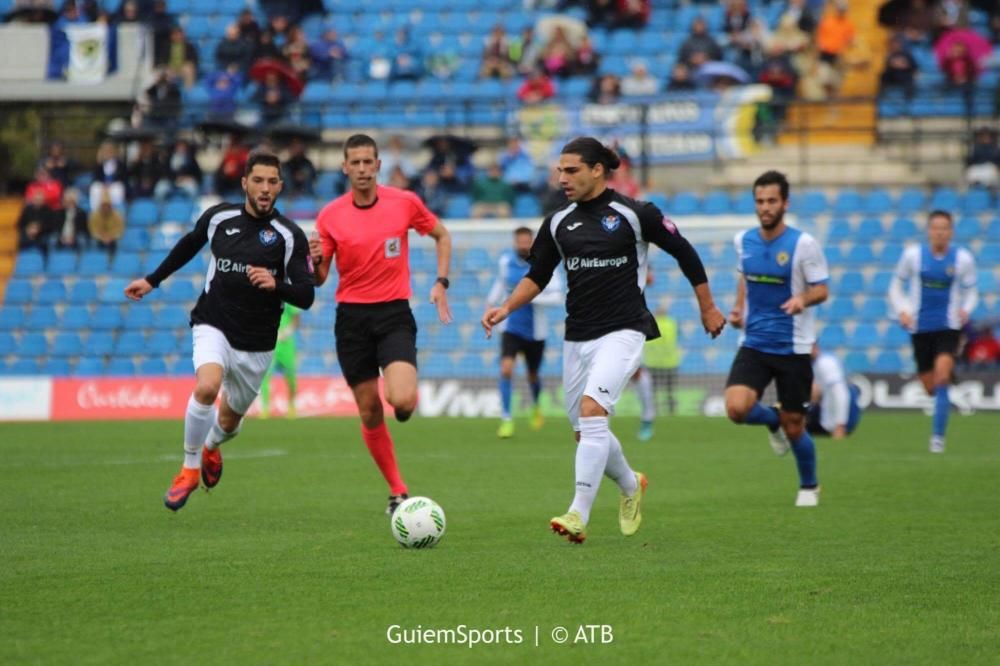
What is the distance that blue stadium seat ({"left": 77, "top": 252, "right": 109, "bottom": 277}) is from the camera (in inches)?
1147

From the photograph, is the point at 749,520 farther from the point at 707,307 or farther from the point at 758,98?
the point at 758,98

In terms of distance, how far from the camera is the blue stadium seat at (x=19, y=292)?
1142 inches

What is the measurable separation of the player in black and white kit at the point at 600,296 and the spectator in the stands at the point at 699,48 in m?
19.8

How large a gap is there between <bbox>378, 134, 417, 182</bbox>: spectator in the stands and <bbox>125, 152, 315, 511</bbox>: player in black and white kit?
17415 millimetres

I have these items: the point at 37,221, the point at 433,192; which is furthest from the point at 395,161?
the point at 37,221

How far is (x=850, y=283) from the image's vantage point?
26953 mm

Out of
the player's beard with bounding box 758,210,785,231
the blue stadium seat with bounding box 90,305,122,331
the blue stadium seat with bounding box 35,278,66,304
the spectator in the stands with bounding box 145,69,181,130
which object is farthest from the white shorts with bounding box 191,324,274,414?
the spectator in the stands with bounding box 145,69,181,130

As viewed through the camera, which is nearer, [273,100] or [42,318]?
[42,318]

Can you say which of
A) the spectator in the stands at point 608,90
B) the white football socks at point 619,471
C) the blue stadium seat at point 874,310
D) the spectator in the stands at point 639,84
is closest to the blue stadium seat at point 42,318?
the spectator in the stands at point 608,90

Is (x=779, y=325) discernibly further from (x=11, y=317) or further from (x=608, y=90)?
(x=11, y=317)

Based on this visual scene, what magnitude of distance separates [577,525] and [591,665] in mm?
3188

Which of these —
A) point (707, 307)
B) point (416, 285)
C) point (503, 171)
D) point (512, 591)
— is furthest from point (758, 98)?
point (512, 591)

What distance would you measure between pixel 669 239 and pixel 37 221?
2185 cm

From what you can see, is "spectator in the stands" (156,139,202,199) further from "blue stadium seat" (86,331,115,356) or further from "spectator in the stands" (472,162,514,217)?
"spectator in the stands" (472,162,514,217)
